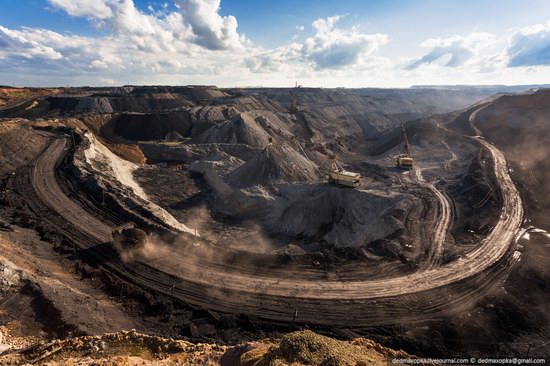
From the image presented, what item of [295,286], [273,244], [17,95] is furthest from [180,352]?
[17,95]

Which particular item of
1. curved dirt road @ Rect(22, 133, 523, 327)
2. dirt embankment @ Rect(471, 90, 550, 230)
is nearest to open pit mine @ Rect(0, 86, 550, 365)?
curved dirt road @ Rect(22, 133, 523, 327)

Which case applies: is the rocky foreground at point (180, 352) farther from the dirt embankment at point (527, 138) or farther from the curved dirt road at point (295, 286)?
the dirt embankment at point (527, 138)

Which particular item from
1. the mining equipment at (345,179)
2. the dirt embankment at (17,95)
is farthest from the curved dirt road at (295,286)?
the dirt embankment at (17,95)

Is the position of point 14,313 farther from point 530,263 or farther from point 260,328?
point 530,263

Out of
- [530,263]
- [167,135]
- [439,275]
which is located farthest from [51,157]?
[530,263]

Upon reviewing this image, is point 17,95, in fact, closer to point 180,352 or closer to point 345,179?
point 345,179
